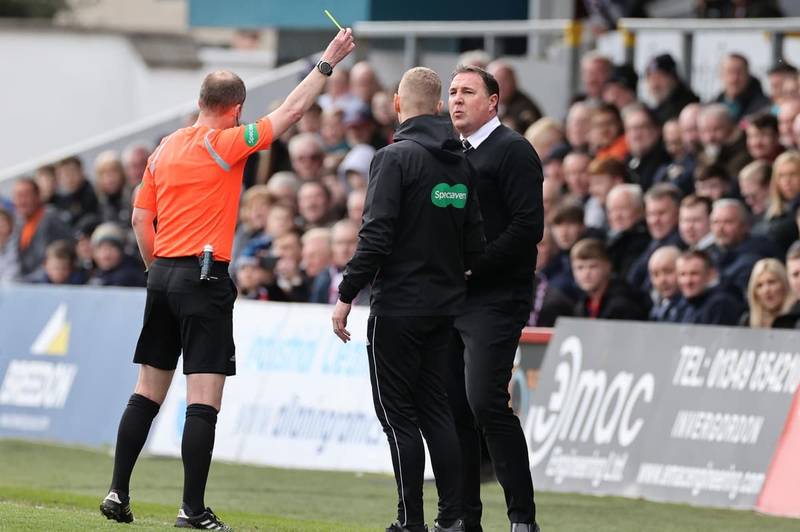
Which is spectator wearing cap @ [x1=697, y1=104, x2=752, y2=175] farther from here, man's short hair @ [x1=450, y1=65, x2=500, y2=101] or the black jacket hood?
the black jacket hood

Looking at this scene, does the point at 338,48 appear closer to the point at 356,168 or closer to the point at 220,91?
the point at 220,91

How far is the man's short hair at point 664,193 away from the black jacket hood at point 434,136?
613 cm

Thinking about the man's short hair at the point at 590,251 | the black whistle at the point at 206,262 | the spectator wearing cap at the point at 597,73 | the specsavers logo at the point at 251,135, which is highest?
the spectator wearing cap at the point at 597,73

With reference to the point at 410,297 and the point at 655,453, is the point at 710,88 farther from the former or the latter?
the point at 410,297

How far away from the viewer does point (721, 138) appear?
1590 centimetres

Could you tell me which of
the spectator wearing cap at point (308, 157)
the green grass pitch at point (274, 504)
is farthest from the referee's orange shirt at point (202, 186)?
the spectator wearing cap at point (308, 157)

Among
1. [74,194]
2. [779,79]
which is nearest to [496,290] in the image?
[779,79]

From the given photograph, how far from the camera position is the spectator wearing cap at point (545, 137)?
1770 centimetres

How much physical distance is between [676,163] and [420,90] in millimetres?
7647

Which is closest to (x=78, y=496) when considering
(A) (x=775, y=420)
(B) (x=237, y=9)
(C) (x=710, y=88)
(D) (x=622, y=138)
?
(A) (x=775, y=420)

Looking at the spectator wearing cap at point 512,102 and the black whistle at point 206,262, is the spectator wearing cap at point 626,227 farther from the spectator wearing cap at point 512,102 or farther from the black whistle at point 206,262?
the black whistle at point 206,262

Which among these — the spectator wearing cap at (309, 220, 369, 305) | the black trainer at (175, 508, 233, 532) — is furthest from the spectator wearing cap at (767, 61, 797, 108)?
the black trainer at (175, 508, 233, 532)

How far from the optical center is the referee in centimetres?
945

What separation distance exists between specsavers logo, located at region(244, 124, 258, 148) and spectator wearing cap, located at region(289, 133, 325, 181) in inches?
391
